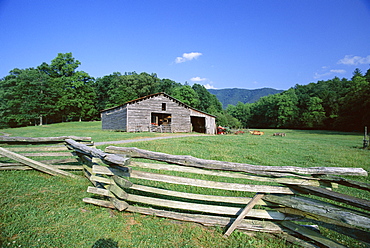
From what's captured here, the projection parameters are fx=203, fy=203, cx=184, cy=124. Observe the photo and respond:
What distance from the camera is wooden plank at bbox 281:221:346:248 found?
325 centimetres

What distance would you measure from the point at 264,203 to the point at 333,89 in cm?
8128

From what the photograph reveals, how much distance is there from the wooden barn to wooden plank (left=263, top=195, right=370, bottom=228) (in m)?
26.6

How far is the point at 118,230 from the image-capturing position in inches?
153

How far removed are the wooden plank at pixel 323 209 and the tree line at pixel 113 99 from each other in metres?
47.8

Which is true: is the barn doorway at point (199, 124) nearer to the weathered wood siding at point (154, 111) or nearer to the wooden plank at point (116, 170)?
the weathered wood siding at point (154, 111)

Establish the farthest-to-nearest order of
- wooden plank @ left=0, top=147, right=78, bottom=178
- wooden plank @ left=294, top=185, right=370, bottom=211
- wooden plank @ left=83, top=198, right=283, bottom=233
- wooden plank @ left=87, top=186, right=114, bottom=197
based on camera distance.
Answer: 1. wooden plank @ left=0, top=147, right=78, bottom=178
2. wooden plank @ left=87, top=186, right=114, bottom=197
3. wooden plank @ left=83, top=198, right=283, bottom=233
4. wooden plank @ left=294, top=185, right=370, bottom=211

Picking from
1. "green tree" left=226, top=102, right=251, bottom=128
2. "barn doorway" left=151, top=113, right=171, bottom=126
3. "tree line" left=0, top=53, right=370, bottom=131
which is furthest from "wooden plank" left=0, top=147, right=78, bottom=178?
"green tree" left=226, top=102, right=251, bottom=128

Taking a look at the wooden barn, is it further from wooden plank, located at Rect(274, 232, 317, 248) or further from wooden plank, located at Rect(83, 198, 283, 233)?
wooden plank, located at Rect(274, 232, 317, 248)

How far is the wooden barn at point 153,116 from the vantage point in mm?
29188

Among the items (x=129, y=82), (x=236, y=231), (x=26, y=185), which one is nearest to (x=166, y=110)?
(x=26, y=185)

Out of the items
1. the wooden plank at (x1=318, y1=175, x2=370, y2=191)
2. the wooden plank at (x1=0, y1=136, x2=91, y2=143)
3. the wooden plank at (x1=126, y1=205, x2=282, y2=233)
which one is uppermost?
the wooden plank at (x1=0, y1=136, x2=91, y2=143)

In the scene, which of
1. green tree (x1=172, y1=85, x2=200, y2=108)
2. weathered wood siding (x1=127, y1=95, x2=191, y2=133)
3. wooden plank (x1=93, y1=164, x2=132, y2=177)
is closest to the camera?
wooden plank (x1=93, y1=164, x2=132, y2=177)

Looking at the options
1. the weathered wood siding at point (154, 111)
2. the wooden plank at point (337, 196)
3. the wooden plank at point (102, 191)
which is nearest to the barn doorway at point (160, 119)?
the weathered wood siding at point (154, 111)

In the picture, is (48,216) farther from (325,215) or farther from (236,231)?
(325,215)
